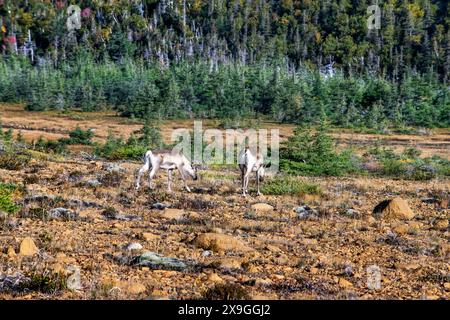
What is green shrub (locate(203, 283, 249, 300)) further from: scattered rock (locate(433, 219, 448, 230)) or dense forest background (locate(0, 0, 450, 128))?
dense forest background (locate(0, 0, 450, 128))

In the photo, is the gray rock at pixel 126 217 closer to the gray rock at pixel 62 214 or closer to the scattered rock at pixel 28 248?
the gray rock at pixel 62 214

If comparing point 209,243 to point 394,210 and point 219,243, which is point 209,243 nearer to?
point 219,243

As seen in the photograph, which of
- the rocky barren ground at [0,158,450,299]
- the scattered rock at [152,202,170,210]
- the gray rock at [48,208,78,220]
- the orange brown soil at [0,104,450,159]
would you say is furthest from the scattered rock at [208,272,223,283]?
the orange brown soil at [0,104,450,159]

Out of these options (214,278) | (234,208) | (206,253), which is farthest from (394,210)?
(214,278)

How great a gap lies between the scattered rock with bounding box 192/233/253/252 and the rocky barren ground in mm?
18

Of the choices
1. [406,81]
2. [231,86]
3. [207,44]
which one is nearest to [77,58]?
[207,44]

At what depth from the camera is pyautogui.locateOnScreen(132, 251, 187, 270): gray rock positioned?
830cm

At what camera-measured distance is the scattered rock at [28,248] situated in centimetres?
866

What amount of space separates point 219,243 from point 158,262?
1528 millimetres

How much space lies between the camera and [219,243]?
963cm

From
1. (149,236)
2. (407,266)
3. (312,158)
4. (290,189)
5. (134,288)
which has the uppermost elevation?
(134,288)

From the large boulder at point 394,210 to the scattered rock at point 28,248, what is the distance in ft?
25.5

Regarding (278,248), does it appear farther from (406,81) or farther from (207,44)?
(207,44)

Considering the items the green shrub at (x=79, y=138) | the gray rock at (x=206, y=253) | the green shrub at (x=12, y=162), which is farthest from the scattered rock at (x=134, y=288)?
the green shrub at (x=79, y=138)
